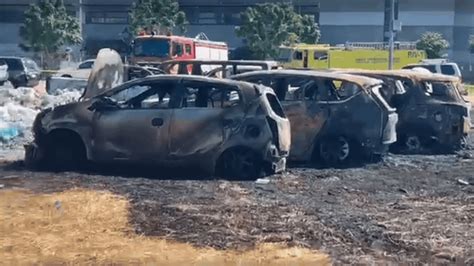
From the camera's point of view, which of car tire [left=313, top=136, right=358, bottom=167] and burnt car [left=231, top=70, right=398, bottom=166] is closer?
burnt car [left=231, top=70, right=398, bottom=166]

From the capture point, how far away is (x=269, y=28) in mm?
57812

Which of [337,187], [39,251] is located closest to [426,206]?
[337,187]

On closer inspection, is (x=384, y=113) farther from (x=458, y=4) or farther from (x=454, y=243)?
(x=458, y=4)

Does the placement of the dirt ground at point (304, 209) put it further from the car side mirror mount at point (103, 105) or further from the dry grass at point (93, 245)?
the car side mirror mount at point (103, 105)

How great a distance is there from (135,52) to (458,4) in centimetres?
4415

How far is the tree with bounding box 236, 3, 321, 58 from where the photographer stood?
2243 inches

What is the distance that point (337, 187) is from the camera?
12797mm

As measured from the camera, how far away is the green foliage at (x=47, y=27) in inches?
2296

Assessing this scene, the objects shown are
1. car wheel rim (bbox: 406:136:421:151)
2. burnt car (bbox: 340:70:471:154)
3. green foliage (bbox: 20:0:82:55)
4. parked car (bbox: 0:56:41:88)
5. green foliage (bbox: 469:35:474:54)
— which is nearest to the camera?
burnt car (bbox: 340:70:471:154)

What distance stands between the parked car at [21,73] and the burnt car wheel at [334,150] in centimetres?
2549

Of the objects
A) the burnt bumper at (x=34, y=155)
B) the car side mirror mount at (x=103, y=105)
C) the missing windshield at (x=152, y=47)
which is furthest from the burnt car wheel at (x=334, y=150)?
the missing windshield at (x=152, y=47)

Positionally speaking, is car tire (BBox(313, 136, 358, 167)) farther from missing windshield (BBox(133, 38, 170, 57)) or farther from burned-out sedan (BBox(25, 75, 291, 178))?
missing windshield (BBox(133, 38, 170, 57))

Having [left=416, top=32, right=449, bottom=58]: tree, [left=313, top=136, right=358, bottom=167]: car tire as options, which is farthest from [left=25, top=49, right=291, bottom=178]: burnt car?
[left=416, top=32, right=449, bottom=58]: tree

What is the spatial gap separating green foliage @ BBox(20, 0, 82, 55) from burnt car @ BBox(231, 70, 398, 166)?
148 feet
